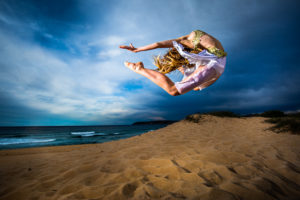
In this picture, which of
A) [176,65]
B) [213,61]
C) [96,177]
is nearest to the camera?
[213,61]

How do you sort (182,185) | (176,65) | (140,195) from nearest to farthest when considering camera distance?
(140,195) → (182,185) → (176,65)

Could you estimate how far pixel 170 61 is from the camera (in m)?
2.64

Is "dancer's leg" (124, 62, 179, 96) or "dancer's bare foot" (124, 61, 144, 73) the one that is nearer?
"dancer's leg" (124, 62, 179, 96)

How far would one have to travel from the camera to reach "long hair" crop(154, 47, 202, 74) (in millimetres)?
2566

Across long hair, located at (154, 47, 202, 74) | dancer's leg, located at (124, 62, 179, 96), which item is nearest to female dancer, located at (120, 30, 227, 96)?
dancer's leg, located at (124, 62, 179, 96)

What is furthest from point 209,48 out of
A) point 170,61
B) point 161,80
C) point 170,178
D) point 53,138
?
point 53,138

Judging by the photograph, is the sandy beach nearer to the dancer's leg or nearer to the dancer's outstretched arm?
the dancer's leg

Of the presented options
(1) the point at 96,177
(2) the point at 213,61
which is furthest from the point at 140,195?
(2) the point at 213,61

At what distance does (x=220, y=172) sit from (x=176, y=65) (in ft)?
6.55

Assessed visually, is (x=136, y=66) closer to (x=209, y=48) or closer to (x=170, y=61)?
(x=170, y=61)

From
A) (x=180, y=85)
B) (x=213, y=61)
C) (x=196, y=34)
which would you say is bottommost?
(x=180, y=85)

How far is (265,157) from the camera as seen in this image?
2.68 m

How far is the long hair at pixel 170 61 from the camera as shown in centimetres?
257

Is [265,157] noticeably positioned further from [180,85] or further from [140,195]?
[140,195]
